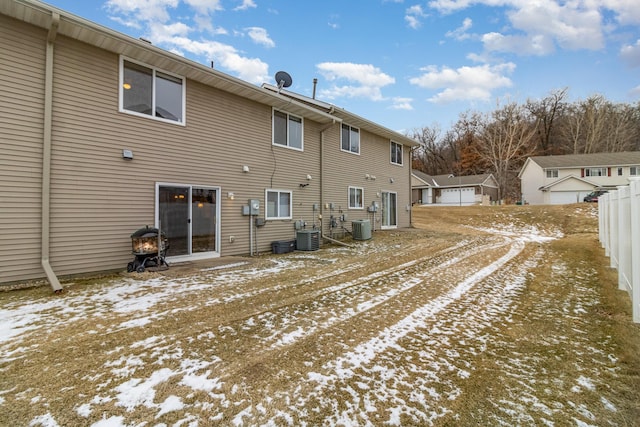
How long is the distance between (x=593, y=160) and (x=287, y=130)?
35019mm

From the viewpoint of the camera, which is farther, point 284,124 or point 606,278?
point 284,124

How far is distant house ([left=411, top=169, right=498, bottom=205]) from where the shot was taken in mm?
34406

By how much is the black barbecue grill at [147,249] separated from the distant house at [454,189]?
31988 mm

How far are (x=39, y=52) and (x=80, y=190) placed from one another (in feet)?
8.53

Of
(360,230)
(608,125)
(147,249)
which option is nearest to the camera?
(147,249)

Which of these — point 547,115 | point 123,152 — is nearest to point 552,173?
point 547,115

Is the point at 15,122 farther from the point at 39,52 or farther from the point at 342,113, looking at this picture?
the point at 342,113

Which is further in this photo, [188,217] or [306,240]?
[306,240]

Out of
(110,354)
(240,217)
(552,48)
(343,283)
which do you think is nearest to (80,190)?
(240,217)

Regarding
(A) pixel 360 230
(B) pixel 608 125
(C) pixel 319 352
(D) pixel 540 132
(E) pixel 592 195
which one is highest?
(D) pixel 540 132

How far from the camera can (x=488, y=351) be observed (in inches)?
116

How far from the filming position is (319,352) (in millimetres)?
2891

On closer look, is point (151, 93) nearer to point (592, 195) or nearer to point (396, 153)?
point (396, 153)

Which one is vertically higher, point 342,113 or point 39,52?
point 342,113
